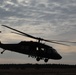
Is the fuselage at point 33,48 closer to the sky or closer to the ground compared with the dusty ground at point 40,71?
closer to the sky

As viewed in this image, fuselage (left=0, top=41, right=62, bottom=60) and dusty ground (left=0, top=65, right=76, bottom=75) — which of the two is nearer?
fuselage (left=0, top=41, right=62, bottom=60)

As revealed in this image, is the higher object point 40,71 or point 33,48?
point 33,48

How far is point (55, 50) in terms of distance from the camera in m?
70.5

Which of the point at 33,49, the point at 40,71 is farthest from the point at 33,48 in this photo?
the point at 40,71

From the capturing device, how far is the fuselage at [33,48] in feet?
222

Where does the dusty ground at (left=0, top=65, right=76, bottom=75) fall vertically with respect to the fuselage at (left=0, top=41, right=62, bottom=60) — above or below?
below

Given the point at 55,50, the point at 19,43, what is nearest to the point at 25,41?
the point at 19,43

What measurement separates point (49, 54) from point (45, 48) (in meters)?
1.50

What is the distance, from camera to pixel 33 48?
68062mm

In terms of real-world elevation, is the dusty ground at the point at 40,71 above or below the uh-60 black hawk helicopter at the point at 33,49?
below

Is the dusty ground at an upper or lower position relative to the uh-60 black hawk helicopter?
lower

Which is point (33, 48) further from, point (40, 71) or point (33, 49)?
point (40, 71)

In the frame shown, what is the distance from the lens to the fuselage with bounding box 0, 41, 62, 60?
6768cm

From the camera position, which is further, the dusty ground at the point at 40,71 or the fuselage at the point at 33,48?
the dusty ground at the point at 40,71
